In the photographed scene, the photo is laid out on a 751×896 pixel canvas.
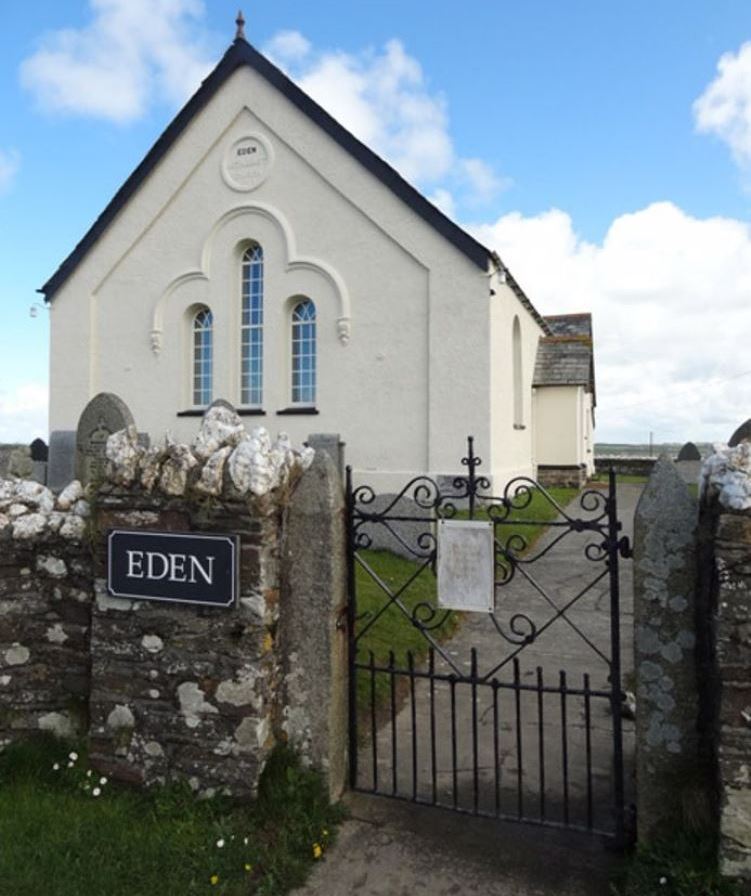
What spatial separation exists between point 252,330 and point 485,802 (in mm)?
13438

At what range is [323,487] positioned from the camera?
3812 mm

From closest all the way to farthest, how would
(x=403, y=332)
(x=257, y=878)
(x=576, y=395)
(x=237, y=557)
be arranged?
(x=257, y=878) → (x=237, y=557) → (x=403, y=332) → (x=576, y=395)

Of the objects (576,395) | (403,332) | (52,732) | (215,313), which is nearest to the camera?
(52,732)

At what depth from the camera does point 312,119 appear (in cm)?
1492

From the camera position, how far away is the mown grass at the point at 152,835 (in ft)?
10.4

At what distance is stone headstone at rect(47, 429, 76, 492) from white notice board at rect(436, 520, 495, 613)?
13.6 m

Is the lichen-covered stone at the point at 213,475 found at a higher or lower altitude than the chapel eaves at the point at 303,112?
lower

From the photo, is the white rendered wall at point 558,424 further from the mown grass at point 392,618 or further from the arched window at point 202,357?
the mown grass at point 392,618

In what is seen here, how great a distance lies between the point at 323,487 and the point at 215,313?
13.1 metres

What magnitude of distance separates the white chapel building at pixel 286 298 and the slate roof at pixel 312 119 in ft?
0.11

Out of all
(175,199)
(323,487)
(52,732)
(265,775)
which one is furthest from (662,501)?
(175,199)

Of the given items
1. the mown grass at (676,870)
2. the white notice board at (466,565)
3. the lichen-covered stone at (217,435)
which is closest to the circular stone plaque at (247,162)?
the lichen-covered stone at (217,435)

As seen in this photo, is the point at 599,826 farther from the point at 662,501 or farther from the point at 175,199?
the point at 175,199

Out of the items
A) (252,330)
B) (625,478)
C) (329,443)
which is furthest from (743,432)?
(625,478)
